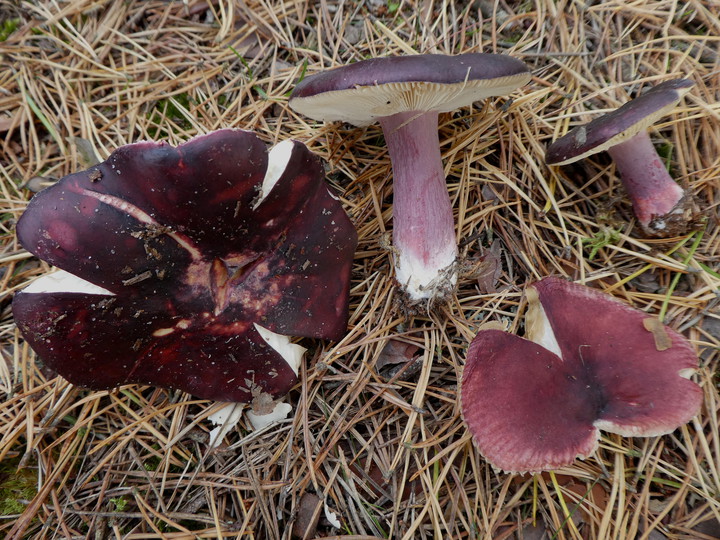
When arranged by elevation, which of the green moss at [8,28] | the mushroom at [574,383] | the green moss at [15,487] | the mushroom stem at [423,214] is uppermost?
the green moss at [8,28]

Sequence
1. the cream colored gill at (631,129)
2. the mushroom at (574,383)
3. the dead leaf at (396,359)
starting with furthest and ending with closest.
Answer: the dead leaf at (396,359) < the cream colored gill at (631,129) < the mushroom at (574,383)

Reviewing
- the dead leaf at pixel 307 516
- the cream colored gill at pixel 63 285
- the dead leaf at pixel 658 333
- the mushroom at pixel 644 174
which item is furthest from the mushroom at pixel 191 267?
the dead leaf at pixel 658 333

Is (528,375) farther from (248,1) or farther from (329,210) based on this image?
(248,1)

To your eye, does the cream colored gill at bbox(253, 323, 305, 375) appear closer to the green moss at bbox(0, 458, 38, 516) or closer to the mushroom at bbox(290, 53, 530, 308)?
the mushroom at bbox(290, 53, 530, 308)

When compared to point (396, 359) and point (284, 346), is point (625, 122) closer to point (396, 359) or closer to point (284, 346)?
point (396, 359)

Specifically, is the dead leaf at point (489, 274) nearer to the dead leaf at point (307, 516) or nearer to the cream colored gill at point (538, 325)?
Result: the cream colored gill at point (538, 325)
